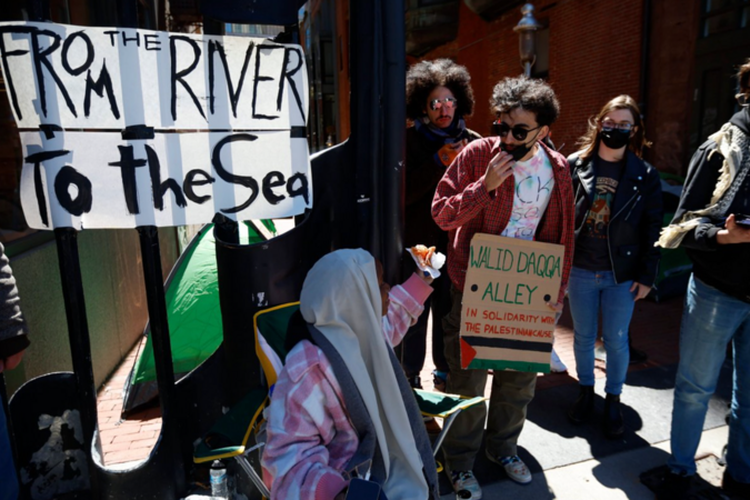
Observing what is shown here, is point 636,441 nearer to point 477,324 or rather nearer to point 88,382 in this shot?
point 477,324

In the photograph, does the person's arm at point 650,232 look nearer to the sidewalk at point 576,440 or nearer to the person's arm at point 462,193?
the sidewalk at point 576,440

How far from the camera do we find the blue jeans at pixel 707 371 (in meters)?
2.45

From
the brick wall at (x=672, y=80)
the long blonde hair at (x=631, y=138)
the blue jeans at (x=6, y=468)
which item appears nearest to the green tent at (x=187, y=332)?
the blue jeans at (x=6, y=468)

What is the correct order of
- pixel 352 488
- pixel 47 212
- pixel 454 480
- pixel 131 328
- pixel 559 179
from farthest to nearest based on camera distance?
pixel 131 328, pixel 454 480, pixel 559 179, pixel 47 212, pixel 352 488

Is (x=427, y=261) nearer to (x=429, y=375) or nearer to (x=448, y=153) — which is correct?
(x=448, y=153)

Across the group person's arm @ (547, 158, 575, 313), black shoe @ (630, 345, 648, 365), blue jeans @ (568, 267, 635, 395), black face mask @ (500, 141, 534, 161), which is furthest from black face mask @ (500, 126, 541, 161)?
black shoe @ (630, 345, 648, 365)

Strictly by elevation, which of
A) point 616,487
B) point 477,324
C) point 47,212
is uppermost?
point 47,212

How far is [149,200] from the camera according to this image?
197cm

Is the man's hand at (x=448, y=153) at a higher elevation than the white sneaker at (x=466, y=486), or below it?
higher

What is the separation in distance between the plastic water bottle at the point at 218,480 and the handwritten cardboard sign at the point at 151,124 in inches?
→ 38.3

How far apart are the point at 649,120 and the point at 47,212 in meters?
9.16

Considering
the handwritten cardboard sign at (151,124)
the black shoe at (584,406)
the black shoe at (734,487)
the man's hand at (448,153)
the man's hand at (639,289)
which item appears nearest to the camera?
the handwritten cardboard sign at (151,124)

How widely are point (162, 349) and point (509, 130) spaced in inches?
69.1

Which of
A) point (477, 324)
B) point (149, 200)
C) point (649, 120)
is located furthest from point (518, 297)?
point (649, 120)
